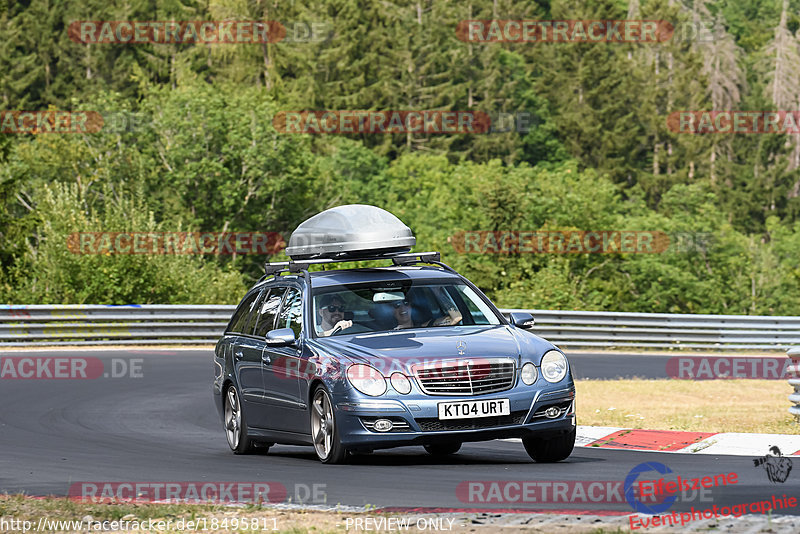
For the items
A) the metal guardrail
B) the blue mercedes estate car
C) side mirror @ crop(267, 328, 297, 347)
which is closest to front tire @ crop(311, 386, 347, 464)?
the blue mercedes estate car

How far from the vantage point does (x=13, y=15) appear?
86.0 metres

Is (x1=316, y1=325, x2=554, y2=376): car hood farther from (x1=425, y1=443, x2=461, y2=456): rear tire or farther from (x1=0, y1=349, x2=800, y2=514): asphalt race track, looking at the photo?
(x1=425, y1=443, x2=461, y2=456): rear tire

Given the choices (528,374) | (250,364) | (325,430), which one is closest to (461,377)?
(528,374)

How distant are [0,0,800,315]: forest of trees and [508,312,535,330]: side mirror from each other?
104ft

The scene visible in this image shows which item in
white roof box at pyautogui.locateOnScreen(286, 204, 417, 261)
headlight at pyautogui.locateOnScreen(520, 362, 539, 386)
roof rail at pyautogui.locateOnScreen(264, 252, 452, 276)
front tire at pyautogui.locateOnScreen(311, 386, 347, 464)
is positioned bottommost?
front tire at pyautogui.locateOnScreen(311, 386, 347, 464)

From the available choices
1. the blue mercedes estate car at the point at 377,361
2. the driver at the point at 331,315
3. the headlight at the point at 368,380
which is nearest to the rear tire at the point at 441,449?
the blue mercedes estate car at the point at 377,361

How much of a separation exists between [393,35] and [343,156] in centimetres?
1399

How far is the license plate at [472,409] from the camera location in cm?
1016

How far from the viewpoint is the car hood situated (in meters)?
10.3

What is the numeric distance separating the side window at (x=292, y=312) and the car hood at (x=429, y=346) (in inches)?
23.3

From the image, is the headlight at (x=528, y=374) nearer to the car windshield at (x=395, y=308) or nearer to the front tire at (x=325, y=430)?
the car windshield at (x=395, y=308)

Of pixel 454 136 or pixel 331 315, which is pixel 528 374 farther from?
pixel 454 136

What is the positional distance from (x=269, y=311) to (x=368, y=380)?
102 inches

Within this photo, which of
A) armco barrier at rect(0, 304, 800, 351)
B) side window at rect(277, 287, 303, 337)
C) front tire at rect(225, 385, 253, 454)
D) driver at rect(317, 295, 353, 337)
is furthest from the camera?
armco barrier at rect(0, 304, 800, 351)
